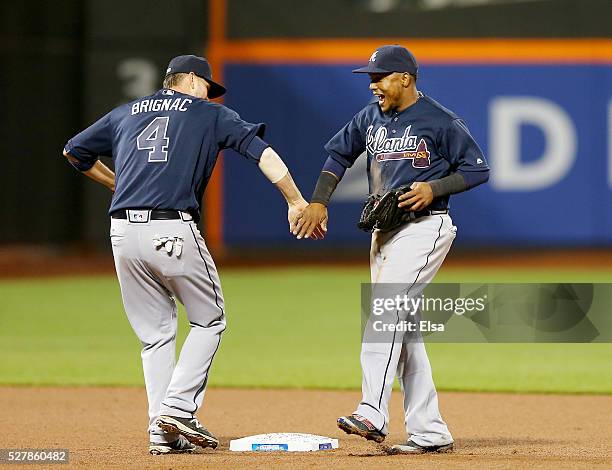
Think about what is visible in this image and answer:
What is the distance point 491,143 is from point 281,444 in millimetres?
13909

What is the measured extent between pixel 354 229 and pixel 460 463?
44.8 ft

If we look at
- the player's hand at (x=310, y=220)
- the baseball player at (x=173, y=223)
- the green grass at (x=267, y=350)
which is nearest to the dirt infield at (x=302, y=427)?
the baseball player at (x=173, y=223)

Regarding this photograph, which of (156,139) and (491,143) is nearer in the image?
(156,139)

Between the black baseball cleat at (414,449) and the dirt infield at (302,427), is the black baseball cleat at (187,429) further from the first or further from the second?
the black baseball cleat at (414,449)

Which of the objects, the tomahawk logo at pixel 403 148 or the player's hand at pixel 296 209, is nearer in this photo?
the tomahawk logo at pixel 403 148

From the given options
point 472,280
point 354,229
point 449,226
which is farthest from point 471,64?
point 449,226

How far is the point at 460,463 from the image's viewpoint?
17.7 feet

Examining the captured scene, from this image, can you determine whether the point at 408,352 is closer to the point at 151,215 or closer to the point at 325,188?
the point at 325,188

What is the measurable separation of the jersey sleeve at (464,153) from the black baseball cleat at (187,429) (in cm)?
175

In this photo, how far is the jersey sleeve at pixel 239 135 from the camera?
5.66m

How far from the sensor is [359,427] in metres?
5.46

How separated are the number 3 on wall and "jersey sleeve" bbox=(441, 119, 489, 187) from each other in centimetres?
135

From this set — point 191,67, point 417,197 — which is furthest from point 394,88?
point 191,67

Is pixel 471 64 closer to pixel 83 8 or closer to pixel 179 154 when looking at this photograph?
pixel 83 8
